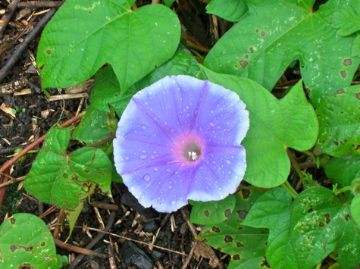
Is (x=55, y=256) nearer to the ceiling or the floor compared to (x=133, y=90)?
nearer to the floor

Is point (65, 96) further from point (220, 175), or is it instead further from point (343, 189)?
point (343, 189)

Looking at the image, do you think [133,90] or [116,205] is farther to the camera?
[116,205]

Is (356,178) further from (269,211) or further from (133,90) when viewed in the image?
(133,90)

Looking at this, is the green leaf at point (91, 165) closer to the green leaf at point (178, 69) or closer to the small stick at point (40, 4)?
the green leaf at point (178, 69)

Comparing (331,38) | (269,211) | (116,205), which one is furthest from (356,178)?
(116,205)

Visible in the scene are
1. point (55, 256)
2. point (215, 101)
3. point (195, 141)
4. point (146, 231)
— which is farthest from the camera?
point (146, 231)

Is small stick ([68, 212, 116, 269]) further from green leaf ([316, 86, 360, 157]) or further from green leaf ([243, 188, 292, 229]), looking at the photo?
green leaf ([316, 86, 360, 157])

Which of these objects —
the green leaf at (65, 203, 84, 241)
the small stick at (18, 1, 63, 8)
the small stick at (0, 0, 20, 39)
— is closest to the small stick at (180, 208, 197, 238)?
the green leaf at (65, 203, 84, 241)
